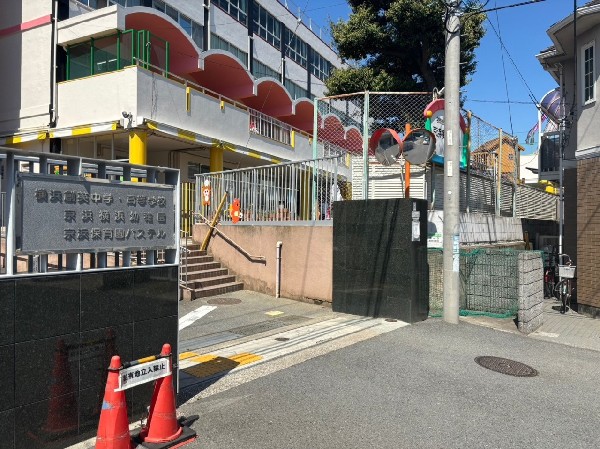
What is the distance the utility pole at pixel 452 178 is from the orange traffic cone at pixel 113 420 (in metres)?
6.15

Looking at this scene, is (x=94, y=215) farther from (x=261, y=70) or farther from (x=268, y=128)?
(x=261, y=70)

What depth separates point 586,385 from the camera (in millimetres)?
5430

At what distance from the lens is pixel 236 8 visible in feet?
73.8

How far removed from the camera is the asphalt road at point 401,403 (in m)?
3.87

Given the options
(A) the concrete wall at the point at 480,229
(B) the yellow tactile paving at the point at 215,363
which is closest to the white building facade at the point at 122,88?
(A) the concrete wall at the point at 480,229

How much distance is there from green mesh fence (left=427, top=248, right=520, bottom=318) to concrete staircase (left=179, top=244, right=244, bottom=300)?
476 cm

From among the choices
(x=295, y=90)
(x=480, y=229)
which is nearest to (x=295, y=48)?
(x=295, y=90)

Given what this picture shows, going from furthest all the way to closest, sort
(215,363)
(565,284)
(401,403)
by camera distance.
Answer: (565,284), (215,363), (401,403)

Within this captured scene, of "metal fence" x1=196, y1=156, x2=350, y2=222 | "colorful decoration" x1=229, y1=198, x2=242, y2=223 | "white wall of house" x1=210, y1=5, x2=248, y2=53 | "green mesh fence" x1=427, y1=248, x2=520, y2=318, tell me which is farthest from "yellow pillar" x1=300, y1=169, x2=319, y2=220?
"white wall of house" x1=210, y1=5, x2=248, y2=53

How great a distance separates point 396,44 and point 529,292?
12199mm

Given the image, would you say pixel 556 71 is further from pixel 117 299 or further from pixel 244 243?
pixel 117 299

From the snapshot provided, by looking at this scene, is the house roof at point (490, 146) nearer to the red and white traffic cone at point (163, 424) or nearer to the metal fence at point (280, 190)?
the metal fence at point (280, 190)

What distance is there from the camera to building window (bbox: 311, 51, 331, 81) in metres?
31.6

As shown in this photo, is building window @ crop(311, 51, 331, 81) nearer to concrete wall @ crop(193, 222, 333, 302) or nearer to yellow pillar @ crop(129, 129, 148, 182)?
yellow pillar @ crop(129, 129, 148, 182)
